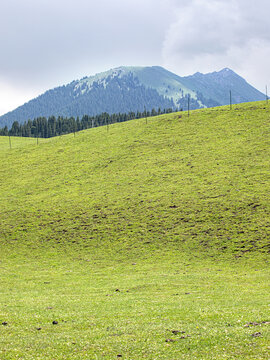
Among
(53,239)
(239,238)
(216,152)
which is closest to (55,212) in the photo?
(53,239)

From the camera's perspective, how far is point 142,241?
4369 cm

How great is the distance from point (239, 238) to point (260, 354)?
28.6m

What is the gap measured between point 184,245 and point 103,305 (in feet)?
67.9

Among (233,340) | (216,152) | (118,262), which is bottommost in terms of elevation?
(118,262)

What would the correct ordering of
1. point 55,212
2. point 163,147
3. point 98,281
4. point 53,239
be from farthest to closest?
point 163,147 < point 55,212 < point 53,239 < point 98,281

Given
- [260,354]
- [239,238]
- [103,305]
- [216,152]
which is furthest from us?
[216,152]

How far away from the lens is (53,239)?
4697 centimetres

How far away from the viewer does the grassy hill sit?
15.5 meters

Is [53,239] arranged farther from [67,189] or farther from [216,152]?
[216,152]

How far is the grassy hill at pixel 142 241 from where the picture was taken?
609 inches

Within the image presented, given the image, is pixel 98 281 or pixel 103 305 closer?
pixel 103 305

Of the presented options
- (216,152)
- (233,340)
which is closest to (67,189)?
(216,152)

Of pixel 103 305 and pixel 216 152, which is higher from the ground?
pixel 216 152

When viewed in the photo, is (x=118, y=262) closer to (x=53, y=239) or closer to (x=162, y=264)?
(x=162, y=264)
